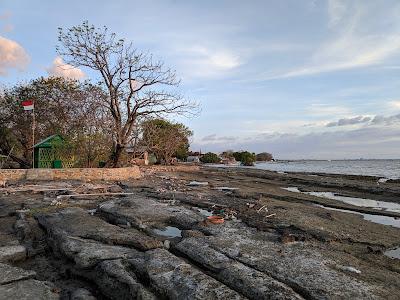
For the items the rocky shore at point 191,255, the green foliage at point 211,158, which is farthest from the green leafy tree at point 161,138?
the green foliage at point 211,158

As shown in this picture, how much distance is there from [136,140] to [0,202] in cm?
1693

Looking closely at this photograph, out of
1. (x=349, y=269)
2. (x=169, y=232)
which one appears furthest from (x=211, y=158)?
(x=349, y=269)

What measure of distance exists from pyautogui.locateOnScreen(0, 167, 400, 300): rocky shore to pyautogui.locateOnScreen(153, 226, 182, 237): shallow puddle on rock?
25 millimetres

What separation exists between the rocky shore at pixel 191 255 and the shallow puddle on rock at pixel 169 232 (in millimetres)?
25

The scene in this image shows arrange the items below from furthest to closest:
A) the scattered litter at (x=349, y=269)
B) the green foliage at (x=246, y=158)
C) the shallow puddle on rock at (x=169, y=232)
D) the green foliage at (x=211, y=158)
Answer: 1. the green foliage at (x=211, y=158)
2. the green foliage at (x=246, y=158)
3. the shallow puddle on rock at (x=169, y=232)
4. the scattered litter at (x=349, y=269)

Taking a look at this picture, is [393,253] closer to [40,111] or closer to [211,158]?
[40,111]

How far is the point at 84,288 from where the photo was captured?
4.61 m

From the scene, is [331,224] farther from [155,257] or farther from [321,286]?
[155,257]

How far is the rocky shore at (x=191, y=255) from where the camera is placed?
4.14 meters

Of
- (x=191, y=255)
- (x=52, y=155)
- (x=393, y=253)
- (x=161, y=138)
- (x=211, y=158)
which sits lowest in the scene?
(x=393, y=253)

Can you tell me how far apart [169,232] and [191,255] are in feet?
7.45

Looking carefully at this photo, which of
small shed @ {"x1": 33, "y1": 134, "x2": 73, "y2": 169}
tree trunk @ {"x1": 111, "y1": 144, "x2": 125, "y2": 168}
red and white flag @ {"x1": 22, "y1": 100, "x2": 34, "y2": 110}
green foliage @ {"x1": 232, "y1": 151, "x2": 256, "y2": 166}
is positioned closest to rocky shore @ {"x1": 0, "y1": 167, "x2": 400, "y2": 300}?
red and white flag @ {"x1": 22, "y1": 100, "x2": 34, "y2": 110}

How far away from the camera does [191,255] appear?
5453mm

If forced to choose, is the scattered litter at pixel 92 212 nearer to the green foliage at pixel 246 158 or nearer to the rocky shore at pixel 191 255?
the rocky shore at pixel 191 255
